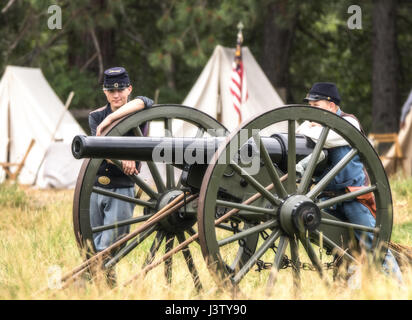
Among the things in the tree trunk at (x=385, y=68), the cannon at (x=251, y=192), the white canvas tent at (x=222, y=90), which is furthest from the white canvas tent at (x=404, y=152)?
the cannon at (x=251, y=192)

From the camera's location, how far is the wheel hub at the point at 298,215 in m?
4.18

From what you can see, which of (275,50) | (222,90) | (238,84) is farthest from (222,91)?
(275,50)

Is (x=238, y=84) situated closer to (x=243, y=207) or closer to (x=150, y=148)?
(x=150, y=148)

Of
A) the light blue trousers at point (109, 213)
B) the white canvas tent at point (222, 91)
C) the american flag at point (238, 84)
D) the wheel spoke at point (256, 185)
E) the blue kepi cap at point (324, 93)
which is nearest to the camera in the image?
the wheel spoke at point (256, 185)

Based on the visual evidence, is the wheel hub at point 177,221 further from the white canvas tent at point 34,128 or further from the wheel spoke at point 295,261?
the white canvas tent at point 34,128

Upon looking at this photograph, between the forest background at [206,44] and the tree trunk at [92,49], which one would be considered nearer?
the forest background at [206,44]

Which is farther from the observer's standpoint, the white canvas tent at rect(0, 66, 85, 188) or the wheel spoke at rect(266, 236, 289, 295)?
the white canvas tent at rect(0, 66, 85, 188)

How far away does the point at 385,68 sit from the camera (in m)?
14.5

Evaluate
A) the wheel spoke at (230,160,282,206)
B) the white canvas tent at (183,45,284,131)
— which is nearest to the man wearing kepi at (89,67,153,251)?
the wheel spoke at (230,160,282,206)

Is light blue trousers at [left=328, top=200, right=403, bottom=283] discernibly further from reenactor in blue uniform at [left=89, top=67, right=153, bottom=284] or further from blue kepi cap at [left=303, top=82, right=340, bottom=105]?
reenactor in blue uniform at [left=89, top=67, right=153, bottom=284]

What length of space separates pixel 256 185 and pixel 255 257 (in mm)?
369

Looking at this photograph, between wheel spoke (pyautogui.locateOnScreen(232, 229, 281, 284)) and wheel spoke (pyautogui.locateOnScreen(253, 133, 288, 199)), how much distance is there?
8.0 inches

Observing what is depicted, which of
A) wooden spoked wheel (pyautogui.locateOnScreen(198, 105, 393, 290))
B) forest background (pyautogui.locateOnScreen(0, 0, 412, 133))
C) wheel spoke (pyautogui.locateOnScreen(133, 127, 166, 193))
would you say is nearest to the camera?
wooden spoked wheel (pyautogui.locateOnScreen(198, 105, 393, 290))

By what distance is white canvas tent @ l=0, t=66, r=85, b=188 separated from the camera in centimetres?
1341
